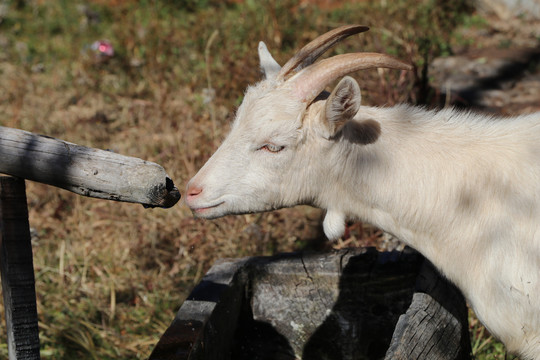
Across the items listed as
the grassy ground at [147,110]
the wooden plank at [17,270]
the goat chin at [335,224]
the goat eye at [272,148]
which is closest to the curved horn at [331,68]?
the goat eye at [272,148]

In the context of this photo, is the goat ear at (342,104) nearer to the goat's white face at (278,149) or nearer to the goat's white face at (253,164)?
the goat's white face at (278,149)

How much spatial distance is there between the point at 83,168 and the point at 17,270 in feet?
1.61

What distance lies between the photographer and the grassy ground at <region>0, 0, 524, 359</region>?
4043mm

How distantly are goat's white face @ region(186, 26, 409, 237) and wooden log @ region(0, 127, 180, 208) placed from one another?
72cm

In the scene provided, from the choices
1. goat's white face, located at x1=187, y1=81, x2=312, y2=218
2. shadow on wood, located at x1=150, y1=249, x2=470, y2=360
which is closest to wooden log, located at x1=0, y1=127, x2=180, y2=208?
goat's white face, located at x1=187, y1=81, x2=312, y2=218

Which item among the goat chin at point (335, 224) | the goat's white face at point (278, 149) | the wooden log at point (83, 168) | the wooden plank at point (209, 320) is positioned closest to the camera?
the wooden log at point (83, 168)

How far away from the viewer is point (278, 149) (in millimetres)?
2621

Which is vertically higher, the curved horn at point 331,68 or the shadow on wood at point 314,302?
the curved horn at point 331,68

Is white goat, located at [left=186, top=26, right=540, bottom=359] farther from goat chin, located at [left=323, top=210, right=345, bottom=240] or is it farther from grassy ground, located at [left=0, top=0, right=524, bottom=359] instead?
grassy ground, located at [left=0, top=0, right=524, bottom=359]

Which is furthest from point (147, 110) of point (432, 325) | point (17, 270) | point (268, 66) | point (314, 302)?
point (432, 325)

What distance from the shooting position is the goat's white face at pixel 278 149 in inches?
102

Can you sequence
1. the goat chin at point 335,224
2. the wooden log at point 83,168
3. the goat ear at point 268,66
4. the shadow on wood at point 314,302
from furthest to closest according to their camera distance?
the shadow on wood at point 314,302
the goat ear at point 268,66
the goat chin at point 335,224
the wooden log at point 83,168

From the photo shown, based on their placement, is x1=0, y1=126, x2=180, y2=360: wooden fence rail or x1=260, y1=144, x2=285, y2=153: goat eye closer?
x1=0, y1=126, x2=180, y2=360: wooden fence rail

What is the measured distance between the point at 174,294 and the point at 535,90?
4.41m
